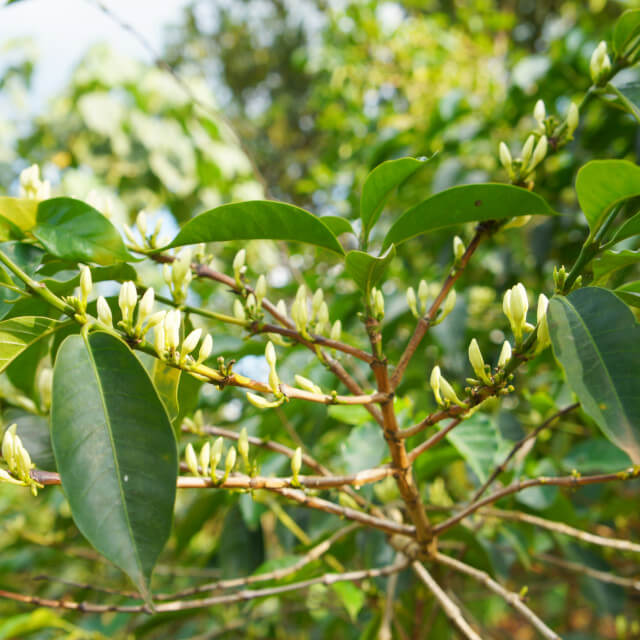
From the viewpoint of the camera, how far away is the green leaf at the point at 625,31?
63cm

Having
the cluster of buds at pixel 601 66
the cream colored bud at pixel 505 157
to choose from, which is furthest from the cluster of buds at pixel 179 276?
the cluster of buds at pixel 601 66

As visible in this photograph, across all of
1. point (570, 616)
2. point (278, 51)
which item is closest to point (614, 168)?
point (570, 616)

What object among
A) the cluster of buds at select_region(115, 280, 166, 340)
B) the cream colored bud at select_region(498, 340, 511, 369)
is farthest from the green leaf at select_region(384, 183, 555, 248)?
the cluster of buds at select_region(115, 280, 166, 340)

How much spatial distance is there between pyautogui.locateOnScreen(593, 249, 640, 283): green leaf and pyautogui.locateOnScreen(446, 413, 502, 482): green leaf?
367mm

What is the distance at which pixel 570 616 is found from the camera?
1808mm

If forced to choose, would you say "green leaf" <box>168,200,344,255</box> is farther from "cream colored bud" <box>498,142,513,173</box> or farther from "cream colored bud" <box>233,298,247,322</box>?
"cream colored bud" <box>498,142,513,173</box>

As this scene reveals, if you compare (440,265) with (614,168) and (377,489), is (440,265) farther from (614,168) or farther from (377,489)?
(614,168)

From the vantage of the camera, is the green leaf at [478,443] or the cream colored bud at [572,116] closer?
the cream colored bud at [572,116]

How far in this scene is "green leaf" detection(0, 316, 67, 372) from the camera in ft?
1.57

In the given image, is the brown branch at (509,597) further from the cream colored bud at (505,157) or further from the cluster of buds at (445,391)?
the cream colored bud at (505,157)

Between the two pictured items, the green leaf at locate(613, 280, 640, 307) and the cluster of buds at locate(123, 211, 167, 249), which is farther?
the cluster of buds at locate(123, 211, 167, 249)

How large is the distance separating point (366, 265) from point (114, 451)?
0.91 feet

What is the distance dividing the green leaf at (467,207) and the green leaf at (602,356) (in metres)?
0.12

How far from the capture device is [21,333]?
486mm
